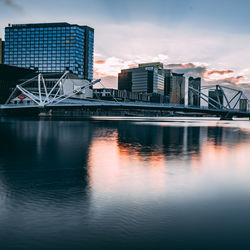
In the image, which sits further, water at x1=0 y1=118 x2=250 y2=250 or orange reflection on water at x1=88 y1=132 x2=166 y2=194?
orange reflection on water at x1=88 y1=132 x2=166 y2=194

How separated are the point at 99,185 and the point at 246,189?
5.42 m

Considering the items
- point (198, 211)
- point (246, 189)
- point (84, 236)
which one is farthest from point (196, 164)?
point (84, 236)

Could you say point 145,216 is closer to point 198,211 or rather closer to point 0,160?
point 198,211

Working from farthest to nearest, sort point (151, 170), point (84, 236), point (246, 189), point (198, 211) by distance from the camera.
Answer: point (151, 170) → point (246, 189) → point (198, 211) → point (84, 236)

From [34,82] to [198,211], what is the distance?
182002 mm

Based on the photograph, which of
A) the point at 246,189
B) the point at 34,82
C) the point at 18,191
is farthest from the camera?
the point at 34,82

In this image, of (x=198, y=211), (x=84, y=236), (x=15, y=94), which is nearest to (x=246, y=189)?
(x=198, y=211)

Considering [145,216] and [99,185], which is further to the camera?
[99,185]

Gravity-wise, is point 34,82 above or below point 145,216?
above

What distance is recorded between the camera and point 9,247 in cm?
627

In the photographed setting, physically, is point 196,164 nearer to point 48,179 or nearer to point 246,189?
point 246,189

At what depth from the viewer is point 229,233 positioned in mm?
7129

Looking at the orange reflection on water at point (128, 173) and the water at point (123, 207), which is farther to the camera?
the orange reflection on water at point (128, 173)

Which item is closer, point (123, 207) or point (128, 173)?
point (123, 207)
